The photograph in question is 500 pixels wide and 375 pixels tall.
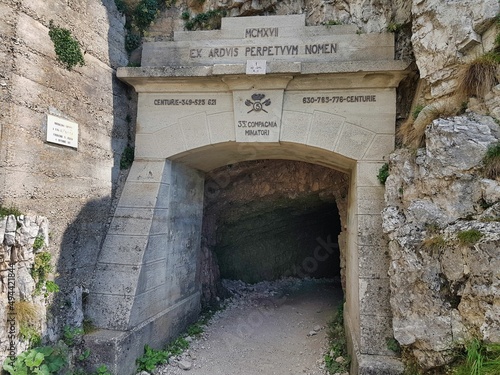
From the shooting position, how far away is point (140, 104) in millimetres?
5395

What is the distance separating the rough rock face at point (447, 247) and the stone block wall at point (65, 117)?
12.4 ft

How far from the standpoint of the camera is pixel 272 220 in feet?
30.2

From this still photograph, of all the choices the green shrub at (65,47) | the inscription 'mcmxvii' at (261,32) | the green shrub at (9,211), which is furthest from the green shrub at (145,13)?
the green shrub at (9,211)

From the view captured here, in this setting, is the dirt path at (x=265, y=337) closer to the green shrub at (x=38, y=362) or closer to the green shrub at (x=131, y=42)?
the green shrub at (x=38, y=362)

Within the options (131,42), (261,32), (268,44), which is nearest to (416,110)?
(268,44)

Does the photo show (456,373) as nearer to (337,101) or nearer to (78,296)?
(337,101)

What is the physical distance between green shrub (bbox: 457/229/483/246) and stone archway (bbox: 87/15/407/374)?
1157 millimetres

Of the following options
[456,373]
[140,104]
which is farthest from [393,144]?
[140,104]

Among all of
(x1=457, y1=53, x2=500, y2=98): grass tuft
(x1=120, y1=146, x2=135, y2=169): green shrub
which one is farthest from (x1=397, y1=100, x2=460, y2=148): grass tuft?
(x1=120, y1=146, x2=135, y2=169): green shrub

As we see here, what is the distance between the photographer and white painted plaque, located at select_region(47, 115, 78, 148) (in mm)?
4191

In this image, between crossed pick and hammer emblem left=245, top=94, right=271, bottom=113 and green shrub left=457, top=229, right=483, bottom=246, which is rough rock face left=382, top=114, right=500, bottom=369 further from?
crossed pick and hammer emblem left=245, top=94, right=271, bottom=113

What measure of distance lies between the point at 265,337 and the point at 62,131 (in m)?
4.43

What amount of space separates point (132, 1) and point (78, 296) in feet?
14.5

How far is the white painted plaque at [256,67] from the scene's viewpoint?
485 centimetres
